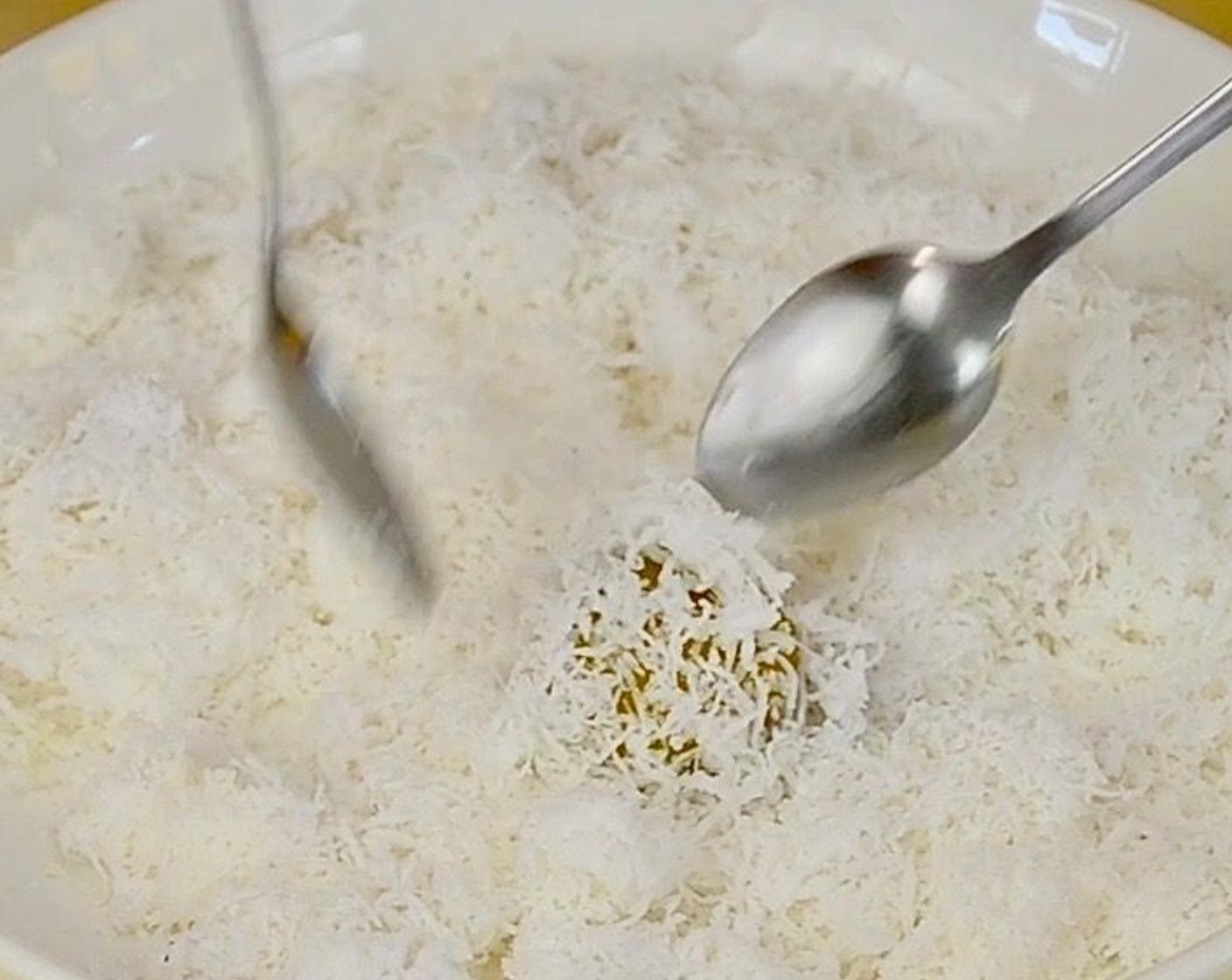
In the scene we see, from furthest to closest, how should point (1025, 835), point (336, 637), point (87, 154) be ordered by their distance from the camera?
point (87, 154) → point (336, 637) → point (1025, 835)

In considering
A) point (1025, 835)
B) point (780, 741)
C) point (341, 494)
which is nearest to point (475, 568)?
point (341, 494)

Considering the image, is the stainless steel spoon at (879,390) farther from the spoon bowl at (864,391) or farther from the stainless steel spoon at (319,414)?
the stainless steel spoon at (319,414)

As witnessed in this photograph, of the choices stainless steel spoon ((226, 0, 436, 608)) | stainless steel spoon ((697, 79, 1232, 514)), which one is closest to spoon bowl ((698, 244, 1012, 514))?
stainless steel spoon ((697, 79, 1232, 514))

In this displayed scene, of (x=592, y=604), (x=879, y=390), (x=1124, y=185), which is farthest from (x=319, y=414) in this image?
(x=1124, y=185)

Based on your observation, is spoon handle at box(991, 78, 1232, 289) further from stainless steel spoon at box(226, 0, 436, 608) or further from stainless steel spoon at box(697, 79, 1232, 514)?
stainless steel spoon at box(226, 0, 436, 608)

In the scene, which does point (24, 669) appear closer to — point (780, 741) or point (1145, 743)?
point (780, 741)
